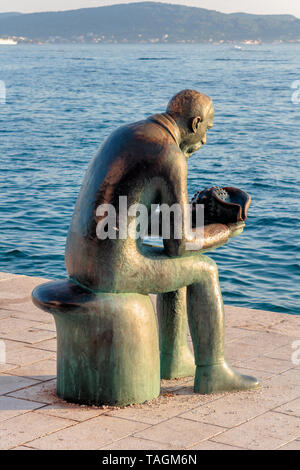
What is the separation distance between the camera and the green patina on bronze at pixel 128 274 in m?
4.69

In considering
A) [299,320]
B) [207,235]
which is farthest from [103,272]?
[299,320]

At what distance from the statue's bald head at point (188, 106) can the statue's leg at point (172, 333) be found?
3.55 ft

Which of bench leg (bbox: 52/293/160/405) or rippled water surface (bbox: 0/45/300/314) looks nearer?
bench leg (bbox: 52/293/160/405)

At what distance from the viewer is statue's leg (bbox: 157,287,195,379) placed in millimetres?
5336

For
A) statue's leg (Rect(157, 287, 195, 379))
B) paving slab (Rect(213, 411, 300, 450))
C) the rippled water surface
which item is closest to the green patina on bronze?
statue's leg (Rect(157, 287, 195, 379))

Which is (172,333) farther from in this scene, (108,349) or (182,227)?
(182,227)

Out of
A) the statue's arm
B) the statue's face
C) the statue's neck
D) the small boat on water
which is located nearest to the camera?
the statue's arm

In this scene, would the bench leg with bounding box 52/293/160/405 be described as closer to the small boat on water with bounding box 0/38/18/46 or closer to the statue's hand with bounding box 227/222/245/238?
the statue's hand with bounding box 227/222/245/238

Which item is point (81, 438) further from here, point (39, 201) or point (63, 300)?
point (39, 201)

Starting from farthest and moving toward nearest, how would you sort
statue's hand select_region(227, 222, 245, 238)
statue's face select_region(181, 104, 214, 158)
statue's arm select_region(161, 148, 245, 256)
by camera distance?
statue's hand select_region(227, 222, 245, 238) → statue's face select_region(181, 104, 214, 158) → statue's arm select_region(161, 148, 245, 256)

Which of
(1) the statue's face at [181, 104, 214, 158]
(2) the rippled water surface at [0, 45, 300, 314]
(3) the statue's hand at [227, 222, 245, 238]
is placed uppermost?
(1) the statue's face at [181, 104, 214, 158]

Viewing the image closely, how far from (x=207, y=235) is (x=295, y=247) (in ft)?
29.5

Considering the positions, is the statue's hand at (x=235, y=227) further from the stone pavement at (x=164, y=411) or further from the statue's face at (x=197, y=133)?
the stone pavement at (x=164, y=411)
